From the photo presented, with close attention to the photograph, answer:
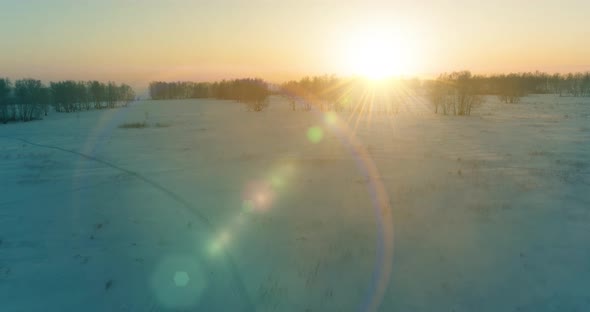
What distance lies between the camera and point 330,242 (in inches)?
214

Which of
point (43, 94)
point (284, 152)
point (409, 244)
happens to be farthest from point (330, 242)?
point (43, 94)

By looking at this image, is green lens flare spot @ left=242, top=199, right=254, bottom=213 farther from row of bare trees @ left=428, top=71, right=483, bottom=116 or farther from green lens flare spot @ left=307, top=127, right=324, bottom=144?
row of bare trees @ left=428, top=71, right=483, bottom=116

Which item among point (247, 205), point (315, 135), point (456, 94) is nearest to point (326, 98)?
point (456, 94)

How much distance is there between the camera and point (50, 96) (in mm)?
47031

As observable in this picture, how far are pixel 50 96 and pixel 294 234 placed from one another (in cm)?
5561

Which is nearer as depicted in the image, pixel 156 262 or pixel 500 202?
pixel 156 262

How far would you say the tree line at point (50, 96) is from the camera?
34.4 m

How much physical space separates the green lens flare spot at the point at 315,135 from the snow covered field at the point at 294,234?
14.1ft

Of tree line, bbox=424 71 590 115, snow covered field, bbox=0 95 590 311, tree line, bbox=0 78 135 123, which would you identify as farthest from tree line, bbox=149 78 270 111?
snow covered field, bbox=0 95 590 311

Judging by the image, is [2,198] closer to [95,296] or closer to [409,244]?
[95,296]

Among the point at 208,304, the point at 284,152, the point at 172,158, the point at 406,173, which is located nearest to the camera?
the point at 208,304

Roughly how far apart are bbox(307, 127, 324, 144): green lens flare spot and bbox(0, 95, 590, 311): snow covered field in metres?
4.29

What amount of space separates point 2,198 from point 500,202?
36.2 ft

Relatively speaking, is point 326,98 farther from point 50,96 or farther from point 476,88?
point 50,96
